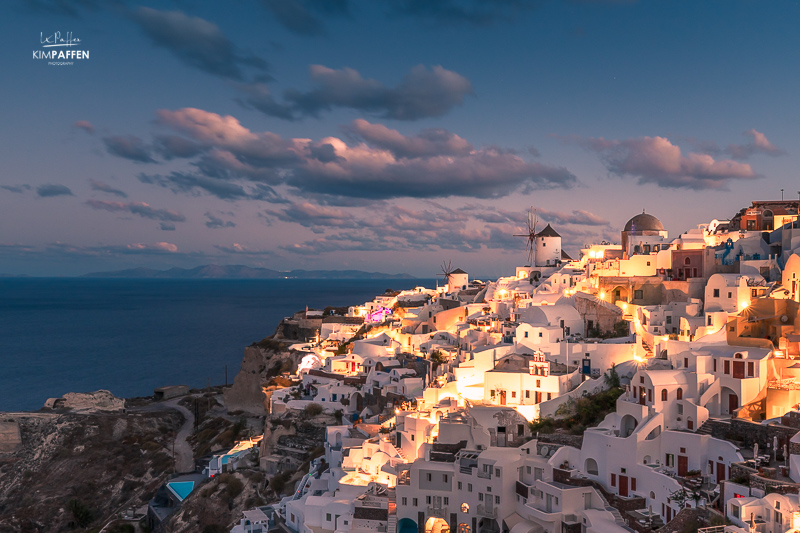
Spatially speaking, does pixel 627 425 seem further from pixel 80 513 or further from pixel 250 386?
pixel 250 386

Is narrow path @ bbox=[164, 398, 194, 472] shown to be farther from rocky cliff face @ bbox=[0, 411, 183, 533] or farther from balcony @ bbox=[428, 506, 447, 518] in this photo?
balcony @ bbox=[428, 506, 447, 518]

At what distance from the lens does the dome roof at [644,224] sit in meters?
42.3

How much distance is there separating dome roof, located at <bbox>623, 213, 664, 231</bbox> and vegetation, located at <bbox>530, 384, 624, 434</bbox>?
19.0m

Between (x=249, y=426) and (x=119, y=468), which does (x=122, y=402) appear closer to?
(x=119, y=468)

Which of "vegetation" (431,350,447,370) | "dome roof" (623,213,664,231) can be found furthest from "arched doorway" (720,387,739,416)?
"dome roof" (623,213,664,231)

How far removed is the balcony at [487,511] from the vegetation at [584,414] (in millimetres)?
5372

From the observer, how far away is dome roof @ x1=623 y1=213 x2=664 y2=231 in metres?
42.3

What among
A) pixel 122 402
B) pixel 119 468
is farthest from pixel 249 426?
pixel 122 402

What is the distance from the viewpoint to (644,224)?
4256 cm

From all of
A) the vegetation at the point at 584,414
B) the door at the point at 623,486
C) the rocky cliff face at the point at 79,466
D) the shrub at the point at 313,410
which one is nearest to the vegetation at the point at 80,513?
the rocky cliff face at the point at 79,466

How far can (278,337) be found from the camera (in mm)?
62625

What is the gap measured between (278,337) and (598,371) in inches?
1599

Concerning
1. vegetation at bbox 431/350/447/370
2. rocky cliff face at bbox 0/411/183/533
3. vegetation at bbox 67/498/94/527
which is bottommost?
vegetation at bbox 67/498/94/527

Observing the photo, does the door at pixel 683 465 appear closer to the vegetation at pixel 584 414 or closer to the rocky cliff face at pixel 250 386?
the vegetation at pixel 584 414
